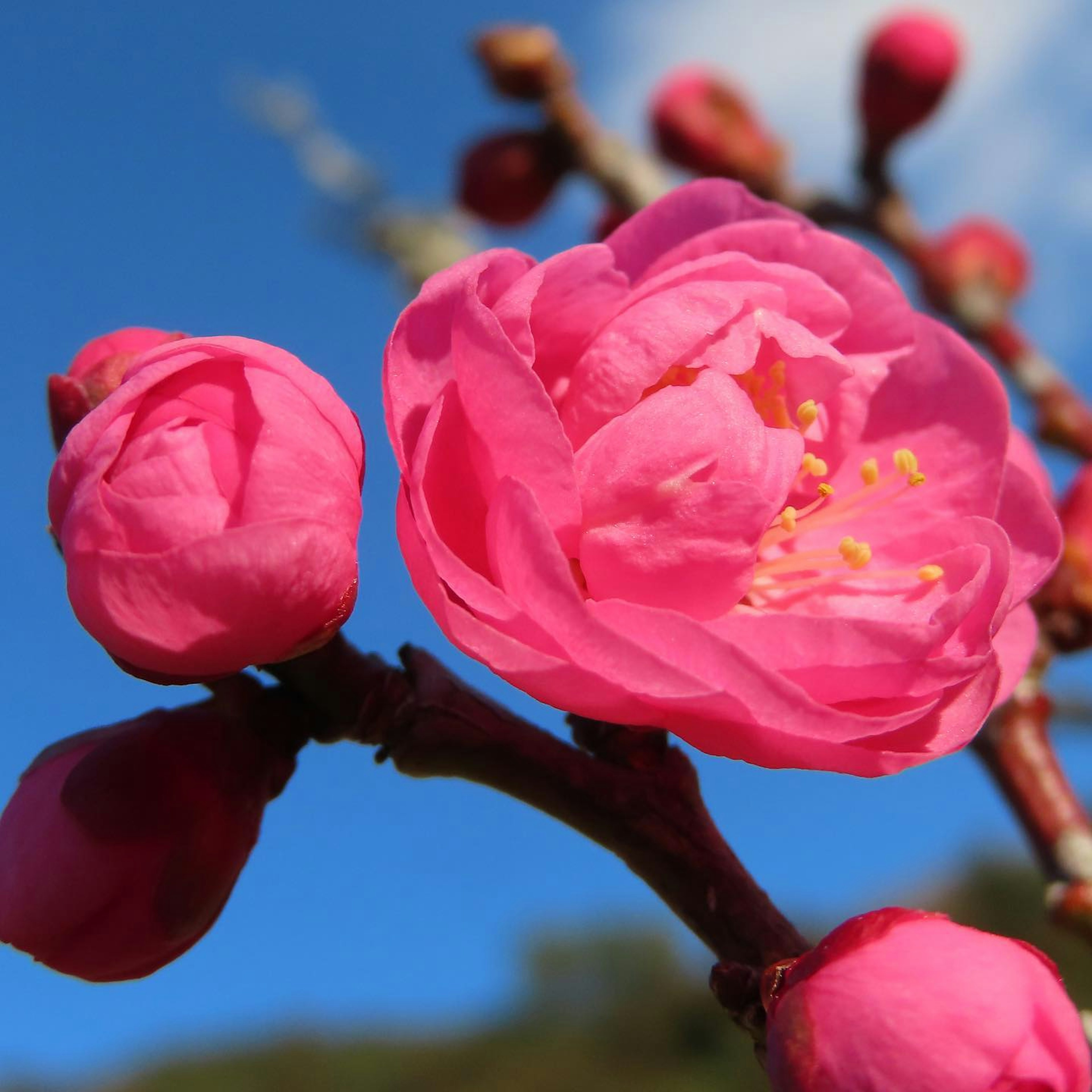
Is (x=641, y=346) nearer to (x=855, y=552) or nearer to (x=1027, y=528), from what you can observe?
(x=855, y=552)

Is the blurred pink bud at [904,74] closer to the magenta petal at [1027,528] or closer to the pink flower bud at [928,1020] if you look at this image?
the magenta petal at [1027,528]

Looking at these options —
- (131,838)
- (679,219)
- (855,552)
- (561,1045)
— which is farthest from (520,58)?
(561,1045)

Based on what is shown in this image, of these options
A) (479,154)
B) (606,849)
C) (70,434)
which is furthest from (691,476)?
(479,154)

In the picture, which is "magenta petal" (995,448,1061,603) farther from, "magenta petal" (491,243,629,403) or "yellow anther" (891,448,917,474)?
"magenta petal" (491,243,629,403)

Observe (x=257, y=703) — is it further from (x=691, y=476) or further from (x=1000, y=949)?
Result: (x=1000, y=949)

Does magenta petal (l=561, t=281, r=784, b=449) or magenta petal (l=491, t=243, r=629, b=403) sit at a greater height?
magenta petal (l=491, t=243, r=629, b=403)

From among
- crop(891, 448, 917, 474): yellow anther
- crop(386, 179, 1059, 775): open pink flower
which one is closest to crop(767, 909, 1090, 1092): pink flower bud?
crop(386, 179, 1059, 775): open pink flower

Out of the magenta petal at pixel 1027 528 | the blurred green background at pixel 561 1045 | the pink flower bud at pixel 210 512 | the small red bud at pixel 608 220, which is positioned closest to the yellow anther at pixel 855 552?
the magenta petal at pixel 1027 528
